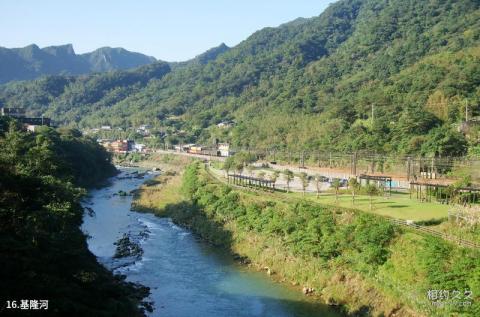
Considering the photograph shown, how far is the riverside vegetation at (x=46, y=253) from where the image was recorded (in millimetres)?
14281

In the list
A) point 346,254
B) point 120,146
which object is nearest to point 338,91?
point 120,146

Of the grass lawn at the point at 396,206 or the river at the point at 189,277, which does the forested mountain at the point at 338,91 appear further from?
the river at the point at 189,277

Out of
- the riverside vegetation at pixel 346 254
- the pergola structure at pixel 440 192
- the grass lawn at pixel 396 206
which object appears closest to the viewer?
the riverside vegetation at pixel 346 254

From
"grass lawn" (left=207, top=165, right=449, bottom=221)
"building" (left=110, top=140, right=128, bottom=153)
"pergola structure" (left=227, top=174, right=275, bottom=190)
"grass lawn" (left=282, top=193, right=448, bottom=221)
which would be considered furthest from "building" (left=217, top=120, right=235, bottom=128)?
"grass lawn" (left=282, top=193, right=448, bottom=221)

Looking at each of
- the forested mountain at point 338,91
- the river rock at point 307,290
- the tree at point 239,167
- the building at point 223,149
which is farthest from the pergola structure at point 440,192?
the building at point 223,149

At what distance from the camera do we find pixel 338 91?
3976 inches

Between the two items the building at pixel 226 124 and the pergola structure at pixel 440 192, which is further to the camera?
the building at pixel 226 124

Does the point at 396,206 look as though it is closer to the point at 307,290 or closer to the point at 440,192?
the point at 440,192

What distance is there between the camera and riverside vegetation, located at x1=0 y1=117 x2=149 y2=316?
14.3 m

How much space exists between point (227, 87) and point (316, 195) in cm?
11574

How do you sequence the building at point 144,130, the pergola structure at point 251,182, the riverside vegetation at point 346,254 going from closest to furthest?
the riverside vegetation at point 346,254, the pergola structure at point 251,182, the building at point 144,130

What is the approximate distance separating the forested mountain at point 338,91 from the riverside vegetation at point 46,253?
3813cm

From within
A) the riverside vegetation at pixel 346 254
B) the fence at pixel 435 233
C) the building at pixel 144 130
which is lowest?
the riverside vegetation at pixel 346 254

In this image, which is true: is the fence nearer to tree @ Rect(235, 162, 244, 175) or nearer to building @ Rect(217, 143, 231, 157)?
tree @ Rect(235, 162, 244, 175)
